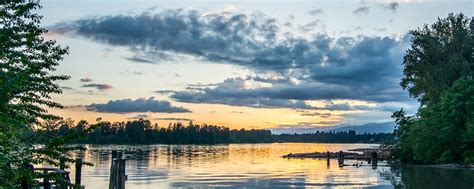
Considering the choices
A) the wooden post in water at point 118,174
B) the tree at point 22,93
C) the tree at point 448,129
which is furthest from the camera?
the tree at point 448,129

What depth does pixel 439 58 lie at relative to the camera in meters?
67.8

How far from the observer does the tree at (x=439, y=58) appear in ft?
216

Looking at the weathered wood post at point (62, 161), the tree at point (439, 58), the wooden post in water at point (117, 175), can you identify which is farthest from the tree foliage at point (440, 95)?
the weathered wood post at point (62, 161)

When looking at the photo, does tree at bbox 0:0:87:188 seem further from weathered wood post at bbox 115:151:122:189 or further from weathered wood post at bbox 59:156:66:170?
weathered wood post at bbox 115:151:122:189

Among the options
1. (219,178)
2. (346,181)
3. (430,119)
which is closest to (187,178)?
(219,178)

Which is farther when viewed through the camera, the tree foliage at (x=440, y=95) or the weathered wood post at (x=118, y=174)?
the tree foliage at (x=440, y=95)

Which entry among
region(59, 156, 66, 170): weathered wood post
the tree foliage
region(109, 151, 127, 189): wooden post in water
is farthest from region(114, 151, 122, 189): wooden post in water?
the tree foliage

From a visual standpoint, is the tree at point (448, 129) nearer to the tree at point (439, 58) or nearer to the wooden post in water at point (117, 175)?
the tree at point (439, 58)

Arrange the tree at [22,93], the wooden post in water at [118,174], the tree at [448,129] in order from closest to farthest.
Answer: the tree at [22,93] → the wooden post in water at [118,174] → the tree at [448,129]

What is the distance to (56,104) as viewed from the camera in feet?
51.2

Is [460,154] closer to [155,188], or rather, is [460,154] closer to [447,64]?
[447,64]

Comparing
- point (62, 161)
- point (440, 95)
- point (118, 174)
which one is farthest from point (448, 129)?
point (62, 161)

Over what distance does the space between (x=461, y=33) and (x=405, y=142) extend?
545 inches

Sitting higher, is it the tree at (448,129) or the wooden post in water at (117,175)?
the tree at (448,129)
